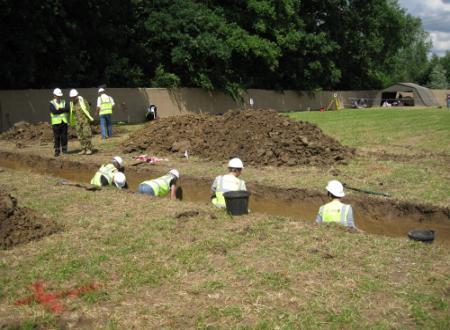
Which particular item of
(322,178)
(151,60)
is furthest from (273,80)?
(322,178)

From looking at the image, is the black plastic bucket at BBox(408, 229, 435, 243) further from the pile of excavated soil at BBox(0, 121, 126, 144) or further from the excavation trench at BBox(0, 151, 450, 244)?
the pile of excavated soil at BBox(0, 121, 126, 144)

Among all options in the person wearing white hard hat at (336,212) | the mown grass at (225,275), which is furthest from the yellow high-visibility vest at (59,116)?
the person wearing white hard hat at (336,212)

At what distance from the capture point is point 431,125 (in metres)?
20.6

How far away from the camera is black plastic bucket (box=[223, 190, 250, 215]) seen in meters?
7.14

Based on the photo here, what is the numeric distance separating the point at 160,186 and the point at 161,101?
2207 cm

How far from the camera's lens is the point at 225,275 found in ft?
16.4

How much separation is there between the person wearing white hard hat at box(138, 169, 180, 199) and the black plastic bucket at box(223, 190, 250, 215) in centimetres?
240

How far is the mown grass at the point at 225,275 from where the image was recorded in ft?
13.6

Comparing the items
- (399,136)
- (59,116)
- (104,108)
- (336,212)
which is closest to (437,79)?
(399,136)

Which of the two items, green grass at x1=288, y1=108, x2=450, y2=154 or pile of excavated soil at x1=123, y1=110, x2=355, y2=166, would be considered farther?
green grass at x1=288, y1=108, x2=450, y2=154

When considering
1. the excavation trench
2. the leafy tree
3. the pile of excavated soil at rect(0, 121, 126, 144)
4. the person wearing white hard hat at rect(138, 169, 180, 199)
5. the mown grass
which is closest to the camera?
the mown grass

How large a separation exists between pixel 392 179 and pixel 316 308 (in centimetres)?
629

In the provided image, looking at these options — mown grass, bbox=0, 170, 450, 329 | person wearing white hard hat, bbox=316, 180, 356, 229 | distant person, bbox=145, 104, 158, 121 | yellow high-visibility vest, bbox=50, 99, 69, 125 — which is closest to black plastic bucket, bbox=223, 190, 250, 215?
mown grass, bbox=0, 170, 450, 329

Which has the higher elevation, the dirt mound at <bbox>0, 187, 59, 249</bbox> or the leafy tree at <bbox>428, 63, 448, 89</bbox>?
the leafy tree at <bbox>428, 63, 448, 89</bbox>
